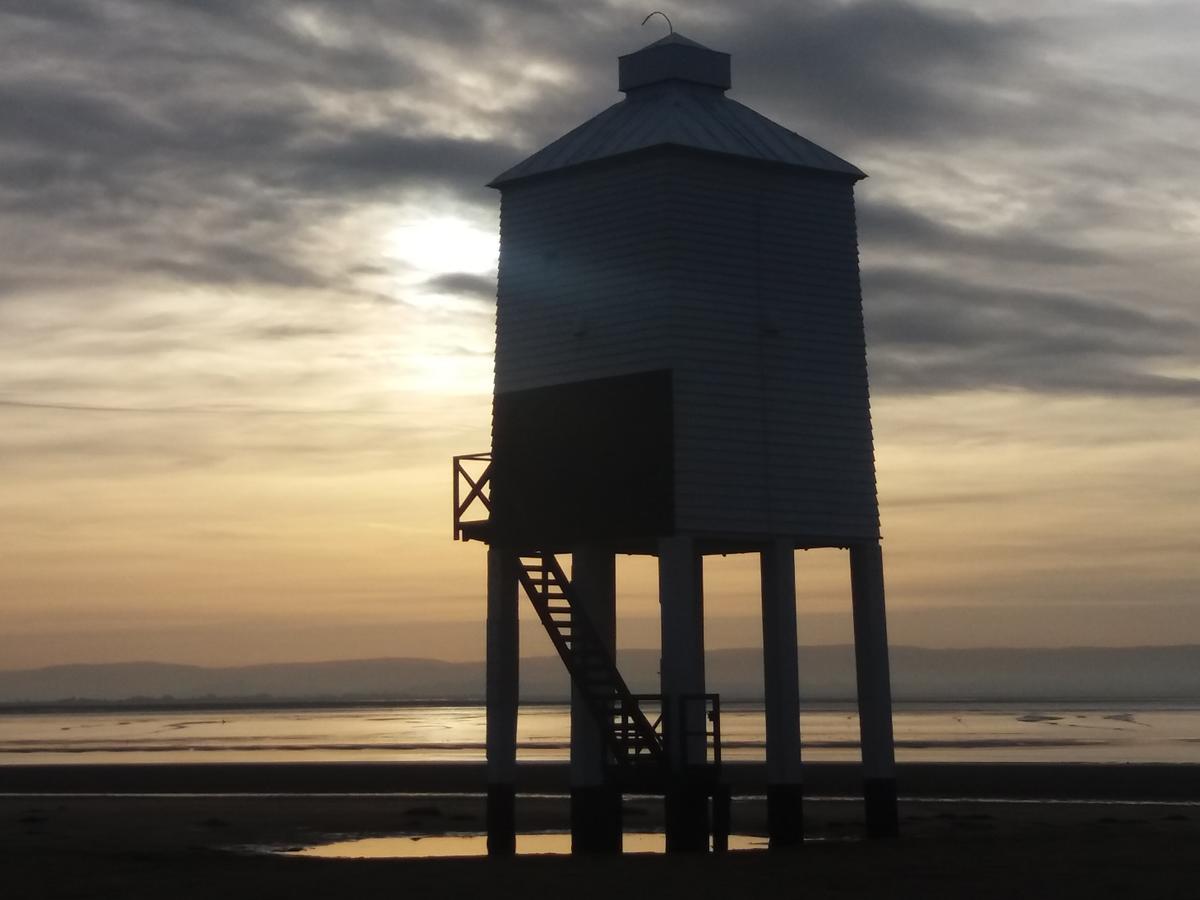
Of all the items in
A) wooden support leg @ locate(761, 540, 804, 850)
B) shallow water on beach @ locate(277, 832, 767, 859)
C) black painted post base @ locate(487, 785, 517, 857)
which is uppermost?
wooden support leg @ locate(761, 540, 804, 850)

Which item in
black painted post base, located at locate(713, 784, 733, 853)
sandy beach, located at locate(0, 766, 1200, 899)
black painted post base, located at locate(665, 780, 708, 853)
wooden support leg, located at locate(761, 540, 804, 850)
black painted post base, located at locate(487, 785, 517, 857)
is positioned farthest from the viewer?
black painted post base, located at locate(713, 784, 733, 853)

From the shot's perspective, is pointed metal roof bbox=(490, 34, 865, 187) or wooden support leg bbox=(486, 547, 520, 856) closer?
pointed metal roof bbox=(490, 34, 865, 187)

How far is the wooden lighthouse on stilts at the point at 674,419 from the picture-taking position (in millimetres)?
29438

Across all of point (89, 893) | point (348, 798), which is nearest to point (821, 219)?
point (89, 893)

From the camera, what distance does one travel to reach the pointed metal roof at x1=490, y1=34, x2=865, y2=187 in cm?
3062

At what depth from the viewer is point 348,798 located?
4978 cm

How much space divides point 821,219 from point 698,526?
634cm

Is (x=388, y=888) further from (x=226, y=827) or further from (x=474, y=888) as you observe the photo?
(x=226, y=827)

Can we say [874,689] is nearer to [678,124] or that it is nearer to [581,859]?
[581,859]

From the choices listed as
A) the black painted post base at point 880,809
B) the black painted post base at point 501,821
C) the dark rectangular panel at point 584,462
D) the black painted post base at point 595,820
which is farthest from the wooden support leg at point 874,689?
the black painted post base at point 501,821

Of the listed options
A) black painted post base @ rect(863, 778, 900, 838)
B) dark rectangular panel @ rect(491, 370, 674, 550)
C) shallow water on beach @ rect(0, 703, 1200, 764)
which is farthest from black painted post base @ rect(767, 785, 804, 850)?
shallow water on beach @ rect(0, 703, 1200, 764)

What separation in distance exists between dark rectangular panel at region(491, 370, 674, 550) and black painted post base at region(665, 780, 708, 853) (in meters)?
4.37

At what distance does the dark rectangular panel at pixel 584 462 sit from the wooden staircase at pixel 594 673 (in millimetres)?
734

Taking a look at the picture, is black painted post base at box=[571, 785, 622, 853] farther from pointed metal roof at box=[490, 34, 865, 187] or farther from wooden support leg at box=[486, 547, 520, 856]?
pointed metal roof at box=[490, 34, 865, 187]
